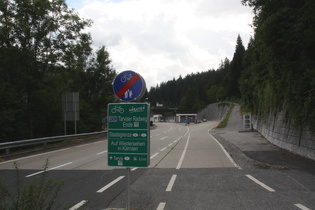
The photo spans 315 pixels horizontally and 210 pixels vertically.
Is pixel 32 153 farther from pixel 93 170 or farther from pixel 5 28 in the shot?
pixel 5 28

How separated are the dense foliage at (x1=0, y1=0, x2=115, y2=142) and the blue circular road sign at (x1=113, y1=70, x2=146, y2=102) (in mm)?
16913

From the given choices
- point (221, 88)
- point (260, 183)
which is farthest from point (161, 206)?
point (221, 88)

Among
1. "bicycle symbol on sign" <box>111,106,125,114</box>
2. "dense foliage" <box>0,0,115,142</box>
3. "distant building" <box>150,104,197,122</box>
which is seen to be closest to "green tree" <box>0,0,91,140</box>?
"dense foliage" <box>0,0,115,142</box>

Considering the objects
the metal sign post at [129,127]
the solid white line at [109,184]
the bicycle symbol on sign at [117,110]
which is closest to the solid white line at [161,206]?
the metal sign post at [129,127]

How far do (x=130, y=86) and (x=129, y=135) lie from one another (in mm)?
995

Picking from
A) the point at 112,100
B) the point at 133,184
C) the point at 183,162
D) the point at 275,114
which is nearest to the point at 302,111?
the point at 183,162

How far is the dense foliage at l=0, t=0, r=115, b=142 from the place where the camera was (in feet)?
74.0

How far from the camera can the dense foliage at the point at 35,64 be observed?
888 inches

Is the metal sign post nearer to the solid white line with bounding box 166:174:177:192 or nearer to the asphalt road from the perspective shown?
the asphalt road

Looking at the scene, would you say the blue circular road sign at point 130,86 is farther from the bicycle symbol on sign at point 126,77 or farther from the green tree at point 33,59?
the green tree at point 33,59

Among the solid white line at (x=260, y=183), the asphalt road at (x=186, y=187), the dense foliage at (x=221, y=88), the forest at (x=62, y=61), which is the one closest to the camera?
the asphalt road at (x=186, y=187)

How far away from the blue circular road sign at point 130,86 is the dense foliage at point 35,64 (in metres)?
16.9

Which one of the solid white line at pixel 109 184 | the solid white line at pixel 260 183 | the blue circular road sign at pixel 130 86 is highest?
the blue circular road sign at pixel 130 86

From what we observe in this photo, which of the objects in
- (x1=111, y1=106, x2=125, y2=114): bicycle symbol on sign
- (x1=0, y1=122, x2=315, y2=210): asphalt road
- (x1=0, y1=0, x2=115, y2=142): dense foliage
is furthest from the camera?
(x1=0, y1=0, x2=115, y2=142): dense foliage
